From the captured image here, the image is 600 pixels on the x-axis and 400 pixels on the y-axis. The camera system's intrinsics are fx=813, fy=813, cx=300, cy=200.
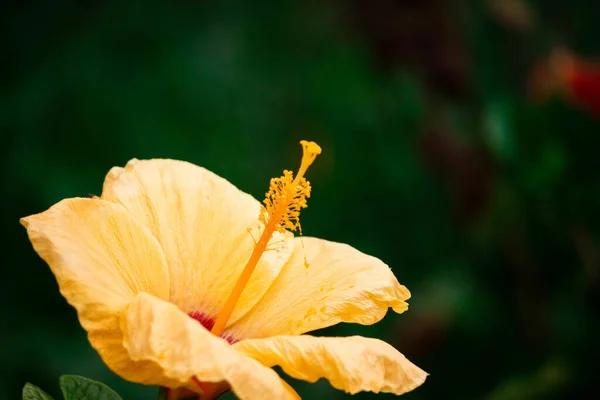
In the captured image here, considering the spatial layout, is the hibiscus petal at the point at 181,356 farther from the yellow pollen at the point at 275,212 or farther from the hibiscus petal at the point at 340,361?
the yellow pollen at the point at 275,212

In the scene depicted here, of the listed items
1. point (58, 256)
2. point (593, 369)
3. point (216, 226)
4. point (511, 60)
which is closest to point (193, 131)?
point (511, 60)

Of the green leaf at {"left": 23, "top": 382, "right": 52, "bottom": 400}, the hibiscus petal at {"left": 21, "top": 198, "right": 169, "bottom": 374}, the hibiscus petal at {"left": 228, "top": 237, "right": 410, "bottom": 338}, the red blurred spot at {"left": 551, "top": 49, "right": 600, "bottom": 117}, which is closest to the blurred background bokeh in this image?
the red blurred spot at {"left": 551, "top": 49, "right": 600, "bottom": 117}

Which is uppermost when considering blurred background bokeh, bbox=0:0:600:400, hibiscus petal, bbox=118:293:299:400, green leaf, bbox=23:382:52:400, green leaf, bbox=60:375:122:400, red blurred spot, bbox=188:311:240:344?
blurred background bokeh, bbox=0:0:600:400

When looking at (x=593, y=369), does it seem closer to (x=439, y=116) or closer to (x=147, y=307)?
(x=439, y=116)

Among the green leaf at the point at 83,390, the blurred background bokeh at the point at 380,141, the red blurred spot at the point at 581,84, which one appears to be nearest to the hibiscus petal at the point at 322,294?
the green leaf at the point at 83,390

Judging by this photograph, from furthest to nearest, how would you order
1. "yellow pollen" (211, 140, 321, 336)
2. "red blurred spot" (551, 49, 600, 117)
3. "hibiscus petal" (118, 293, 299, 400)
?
"red blurred spot" (551, 49, 600, 117), "yellow pollen" (211, 140, 321, 336), "hibiscus petal" (118, 293, 299, 400)

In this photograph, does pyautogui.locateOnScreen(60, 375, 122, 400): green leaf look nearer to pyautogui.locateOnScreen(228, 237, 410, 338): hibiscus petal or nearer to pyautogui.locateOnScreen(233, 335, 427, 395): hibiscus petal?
pyautogui.locateOnScreen(233, 335, 427, 395): hibiscus petal

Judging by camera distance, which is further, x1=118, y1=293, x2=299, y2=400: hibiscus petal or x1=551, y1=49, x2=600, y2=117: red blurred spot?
x1=551, y1=49, x2=600, y2=117: red blurred spot

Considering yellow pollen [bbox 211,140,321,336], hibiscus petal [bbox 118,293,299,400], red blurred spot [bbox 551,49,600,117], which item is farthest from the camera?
red blurred spot [bbox 551,49,600,117]
